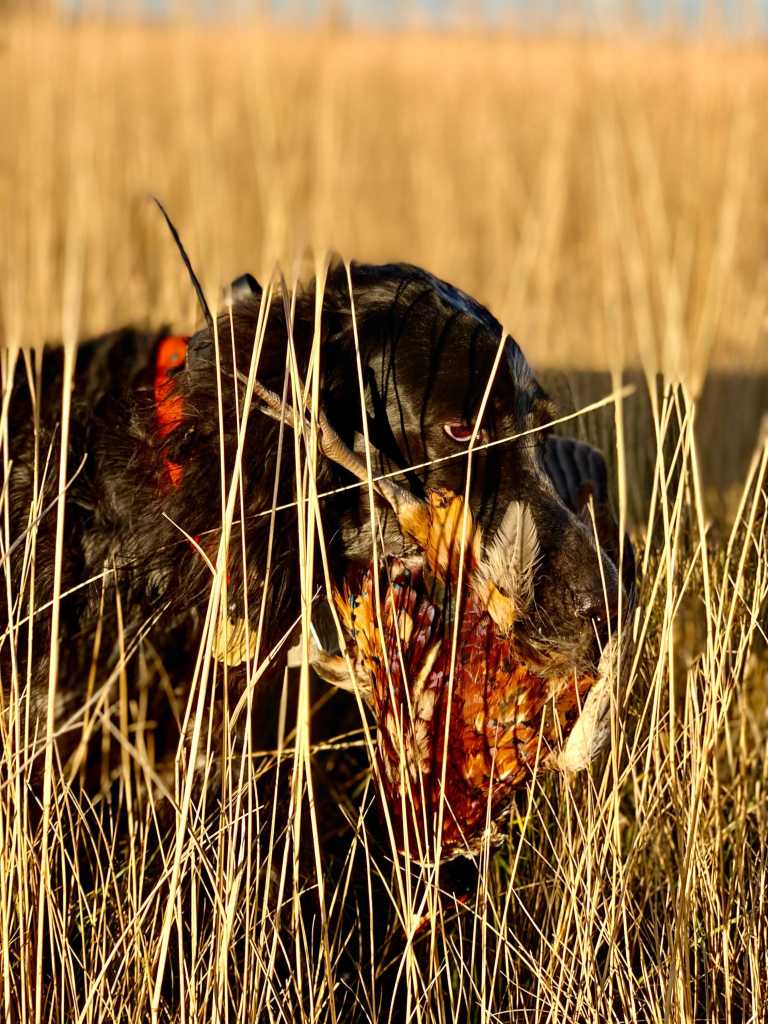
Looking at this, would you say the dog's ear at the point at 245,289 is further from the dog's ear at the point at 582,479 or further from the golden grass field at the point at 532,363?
the dog's ear at the point at 582,479

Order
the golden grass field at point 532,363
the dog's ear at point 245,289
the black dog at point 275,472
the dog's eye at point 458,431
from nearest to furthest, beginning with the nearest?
the golden grass field at point 532,363
the black dog at point 275,472
the dog's eye at point 458,431
the dog's ear at point 245,289

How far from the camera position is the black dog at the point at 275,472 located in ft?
5.40

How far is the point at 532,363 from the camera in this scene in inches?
144

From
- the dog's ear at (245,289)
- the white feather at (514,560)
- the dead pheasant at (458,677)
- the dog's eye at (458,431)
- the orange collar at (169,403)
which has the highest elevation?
the dog's ear at (245,289)

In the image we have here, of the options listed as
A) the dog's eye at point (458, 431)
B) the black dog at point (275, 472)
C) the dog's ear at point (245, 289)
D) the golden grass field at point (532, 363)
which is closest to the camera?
the golden grass field at point (532, 363)

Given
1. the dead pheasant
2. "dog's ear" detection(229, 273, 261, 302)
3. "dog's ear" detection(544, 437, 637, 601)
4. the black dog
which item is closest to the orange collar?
the black dog

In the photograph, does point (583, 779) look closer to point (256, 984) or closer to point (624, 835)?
point (624, 835)

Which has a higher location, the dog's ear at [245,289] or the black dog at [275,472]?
the dog's ear at [245,289]

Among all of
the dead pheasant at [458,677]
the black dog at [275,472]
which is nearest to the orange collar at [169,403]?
the black dog at [275,472]

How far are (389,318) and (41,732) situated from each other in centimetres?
95

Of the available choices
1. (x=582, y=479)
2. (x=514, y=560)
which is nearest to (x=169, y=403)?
(x=514, y=560)

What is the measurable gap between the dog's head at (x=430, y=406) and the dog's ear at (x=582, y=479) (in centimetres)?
1

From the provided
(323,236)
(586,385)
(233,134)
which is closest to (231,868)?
(323,236)

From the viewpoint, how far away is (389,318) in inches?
71.1
